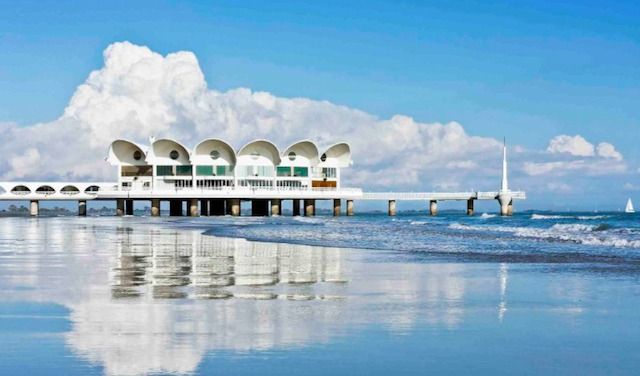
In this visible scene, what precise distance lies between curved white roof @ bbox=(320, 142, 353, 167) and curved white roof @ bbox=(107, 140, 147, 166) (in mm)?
18912

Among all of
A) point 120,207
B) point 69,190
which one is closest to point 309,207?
point 120,207

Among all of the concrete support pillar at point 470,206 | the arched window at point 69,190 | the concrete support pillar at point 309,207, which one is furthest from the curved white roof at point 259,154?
the concrete support pillar at point 470,206

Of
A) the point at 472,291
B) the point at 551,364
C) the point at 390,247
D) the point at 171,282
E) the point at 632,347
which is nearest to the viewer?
the point at 551,364

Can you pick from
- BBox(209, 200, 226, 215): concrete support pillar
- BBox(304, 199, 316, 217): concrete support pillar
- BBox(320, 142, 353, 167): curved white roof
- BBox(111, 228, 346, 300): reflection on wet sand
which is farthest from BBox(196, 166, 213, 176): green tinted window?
BBox(111, 228, 346, 300): reflection on wet sand

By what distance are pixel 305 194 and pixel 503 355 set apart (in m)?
76.3

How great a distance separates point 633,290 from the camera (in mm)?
11055

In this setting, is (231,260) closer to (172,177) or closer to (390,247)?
(390,247)

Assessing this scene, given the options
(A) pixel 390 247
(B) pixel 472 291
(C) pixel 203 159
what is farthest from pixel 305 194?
(B) pixel 472 291

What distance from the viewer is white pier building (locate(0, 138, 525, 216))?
8112 cm

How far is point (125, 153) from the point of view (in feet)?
278

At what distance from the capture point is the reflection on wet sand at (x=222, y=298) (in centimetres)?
692

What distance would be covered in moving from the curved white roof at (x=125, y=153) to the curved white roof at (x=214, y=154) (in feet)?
17.8

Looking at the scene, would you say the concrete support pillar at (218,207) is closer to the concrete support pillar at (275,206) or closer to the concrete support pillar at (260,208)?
the concrete support pillar at (260,208)

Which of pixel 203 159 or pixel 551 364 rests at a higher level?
pixel 203 159
